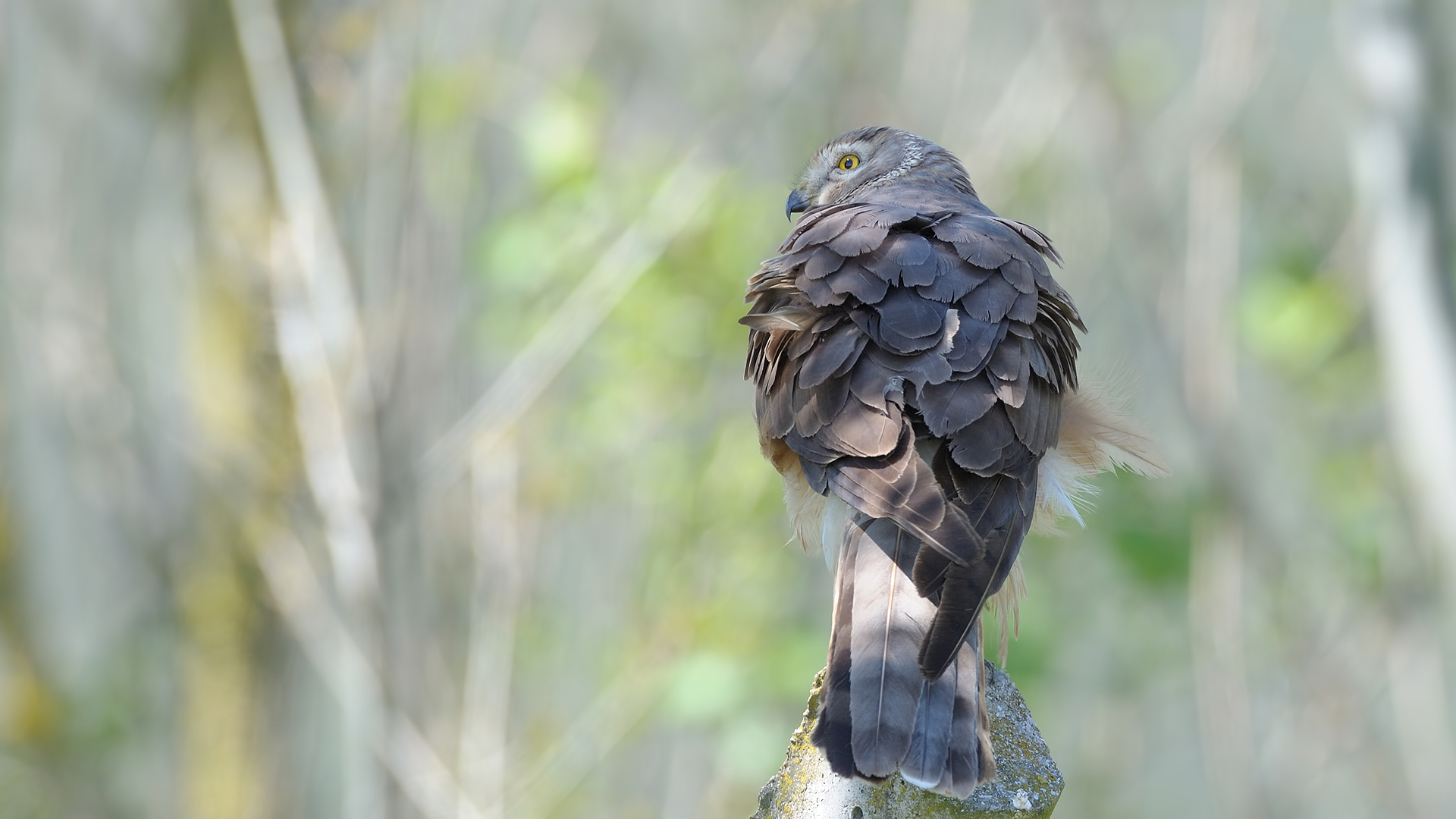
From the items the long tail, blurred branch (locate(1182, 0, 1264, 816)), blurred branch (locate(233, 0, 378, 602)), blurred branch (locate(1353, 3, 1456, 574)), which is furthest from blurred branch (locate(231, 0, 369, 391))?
blurred branch (locate(1353, 3, 1456, 574))

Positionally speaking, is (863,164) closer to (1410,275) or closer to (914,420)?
(914,420)

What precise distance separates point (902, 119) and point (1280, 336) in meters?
2.18

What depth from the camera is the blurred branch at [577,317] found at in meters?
5.17

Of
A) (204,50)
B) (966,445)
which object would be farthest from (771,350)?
(204,50)

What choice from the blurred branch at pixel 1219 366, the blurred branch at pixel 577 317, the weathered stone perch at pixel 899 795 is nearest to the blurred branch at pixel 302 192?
the blurred branch at pixel 577 317

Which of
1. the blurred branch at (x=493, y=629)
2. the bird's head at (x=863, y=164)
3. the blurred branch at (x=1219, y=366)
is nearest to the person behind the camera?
the bird's head at (x=863, y=164)

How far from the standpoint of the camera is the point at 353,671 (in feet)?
16.7

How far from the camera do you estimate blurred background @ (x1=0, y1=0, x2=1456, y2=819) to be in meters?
5.14

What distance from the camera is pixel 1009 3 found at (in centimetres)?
791

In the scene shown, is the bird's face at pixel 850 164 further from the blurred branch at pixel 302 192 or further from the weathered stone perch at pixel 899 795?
the weathered stone perch at pixel 899 795

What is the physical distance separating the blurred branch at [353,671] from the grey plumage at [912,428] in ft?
8.57

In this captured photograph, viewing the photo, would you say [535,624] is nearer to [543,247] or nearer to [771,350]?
[543,247]

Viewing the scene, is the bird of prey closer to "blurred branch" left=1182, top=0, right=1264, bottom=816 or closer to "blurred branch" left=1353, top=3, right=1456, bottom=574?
"blurred branch" left=1353, top=3, right=1456, bottom=574

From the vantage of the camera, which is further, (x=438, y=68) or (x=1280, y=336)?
(x=1280, y=336)
